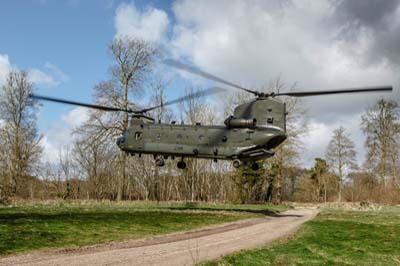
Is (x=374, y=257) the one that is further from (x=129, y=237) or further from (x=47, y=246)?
(x=47, y=246)

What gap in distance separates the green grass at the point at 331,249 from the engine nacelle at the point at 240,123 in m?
6.01

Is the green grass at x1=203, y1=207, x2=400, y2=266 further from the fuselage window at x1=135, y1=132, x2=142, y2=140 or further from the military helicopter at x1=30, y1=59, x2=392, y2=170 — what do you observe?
the fuselage window at x1=135, y1=132, x2=142, y2=140

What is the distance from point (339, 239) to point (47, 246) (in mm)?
9831

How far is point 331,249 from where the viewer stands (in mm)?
11383

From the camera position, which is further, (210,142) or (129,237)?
(210,142)

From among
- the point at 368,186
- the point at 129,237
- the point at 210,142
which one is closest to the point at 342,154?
the point at 368,186

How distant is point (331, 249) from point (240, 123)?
31.3 feet

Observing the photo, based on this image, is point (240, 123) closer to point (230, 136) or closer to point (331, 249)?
point (230, 136)

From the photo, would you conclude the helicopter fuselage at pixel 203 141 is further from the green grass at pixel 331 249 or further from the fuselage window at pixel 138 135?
the green grass at pixel 331 249

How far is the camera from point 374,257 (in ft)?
34.4

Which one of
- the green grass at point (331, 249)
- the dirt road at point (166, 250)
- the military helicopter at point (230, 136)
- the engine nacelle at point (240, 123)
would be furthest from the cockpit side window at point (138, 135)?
the green grass at point (331, 249)

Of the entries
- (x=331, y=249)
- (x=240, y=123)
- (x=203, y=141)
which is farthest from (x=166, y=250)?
(x=240, y=123)

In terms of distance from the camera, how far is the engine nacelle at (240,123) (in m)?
A: 19.6

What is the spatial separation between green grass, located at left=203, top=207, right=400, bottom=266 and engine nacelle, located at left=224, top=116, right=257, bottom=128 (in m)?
6.01
